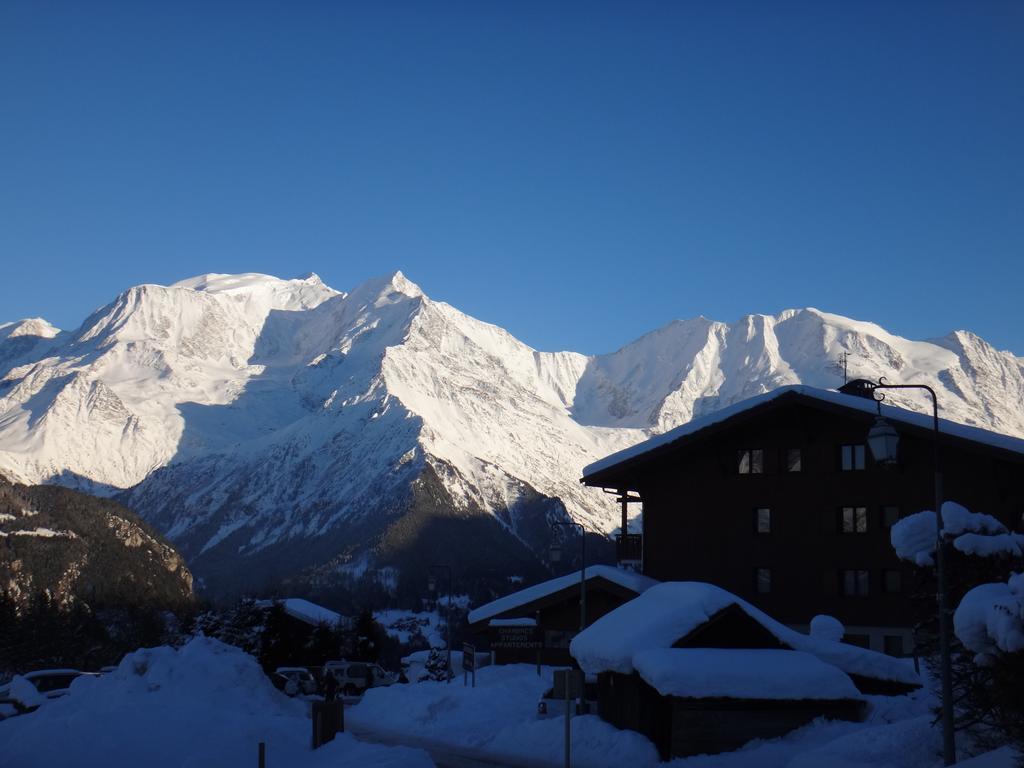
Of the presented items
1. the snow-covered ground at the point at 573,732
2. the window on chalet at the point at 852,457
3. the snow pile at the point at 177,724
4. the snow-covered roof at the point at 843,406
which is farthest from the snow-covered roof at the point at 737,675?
the window on chalet at the point at 852,457

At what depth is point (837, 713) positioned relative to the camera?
1241 inches

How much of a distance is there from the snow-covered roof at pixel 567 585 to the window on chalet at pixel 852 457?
29.7 ft

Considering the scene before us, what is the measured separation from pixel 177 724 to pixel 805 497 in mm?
27870

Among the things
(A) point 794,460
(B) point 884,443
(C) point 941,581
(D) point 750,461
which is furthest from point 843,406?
(B) point 884,443

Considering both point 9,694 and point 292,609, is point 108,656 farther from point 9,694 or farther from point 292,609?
point 9,694

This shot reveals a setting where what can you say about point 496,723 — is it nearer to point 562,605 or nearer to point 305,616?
point 562,605

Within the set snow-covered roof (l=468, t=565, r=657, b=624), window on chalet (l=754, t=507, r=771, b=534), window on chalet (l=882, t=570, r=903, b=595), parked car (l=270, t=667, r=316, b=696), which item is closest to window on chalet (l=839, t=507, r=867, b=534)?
window on chalet (l=882, t=570, r=903, b=595)

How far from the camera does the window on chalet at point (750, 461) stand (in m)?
51.5

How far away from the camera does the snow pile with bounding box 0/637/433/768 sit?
28484 millimetres

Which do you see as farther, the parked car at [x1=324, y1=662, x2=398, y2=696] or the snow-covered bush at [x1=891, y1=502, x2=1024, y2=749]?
the parked car at [x1=324, y1=662, x2=398, y2=696]

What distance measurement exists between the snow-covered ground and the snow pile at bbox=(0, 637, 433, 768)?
203 inches

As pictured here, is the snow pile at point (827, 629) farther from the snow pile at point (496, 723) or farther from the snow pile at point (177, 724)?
the snow pile at point (177, 724)

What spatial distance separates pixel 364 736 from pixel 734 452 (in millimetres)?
20310

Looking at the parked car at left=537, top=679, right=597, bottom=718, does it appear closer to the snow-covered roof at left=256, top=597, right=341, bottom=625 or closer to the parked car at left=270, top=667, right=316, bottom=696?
the parked car at left=270, top=667, right=316, bottom=696
